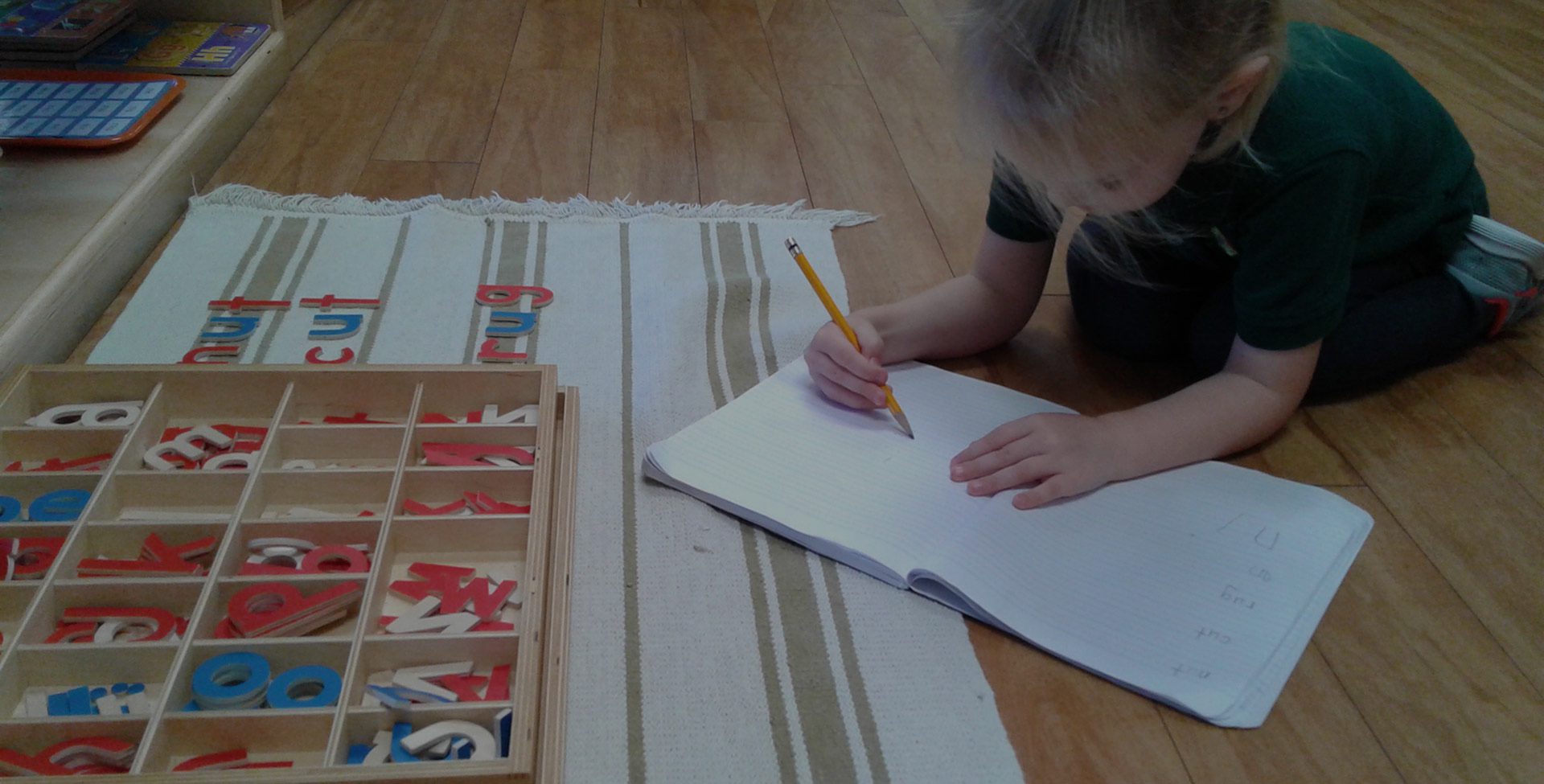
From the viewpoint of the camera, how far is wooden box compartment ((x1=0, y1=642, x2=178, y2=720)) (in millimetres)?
568

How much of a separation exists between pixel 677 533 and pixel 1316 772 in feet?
1.34

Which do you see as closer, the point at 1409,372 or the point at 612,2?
the point at 1409,372

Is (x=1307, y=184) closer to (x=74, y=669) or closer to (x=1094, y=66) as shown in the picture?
(x=1094, y=66)

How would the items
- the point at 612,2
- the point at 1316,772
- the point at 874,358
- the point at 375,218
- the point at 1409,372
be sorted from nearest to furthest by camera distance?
1. the point at 1316,772
2. the point at 874,358
3. the point at 1409,372
4. the point at 375,218
5. the point at 612,2

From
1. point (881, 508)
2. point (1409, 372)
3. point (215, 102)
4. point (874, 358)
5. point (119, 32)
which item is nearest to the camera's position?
point (881, 508)

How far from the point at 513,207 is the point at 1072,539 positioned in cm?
71

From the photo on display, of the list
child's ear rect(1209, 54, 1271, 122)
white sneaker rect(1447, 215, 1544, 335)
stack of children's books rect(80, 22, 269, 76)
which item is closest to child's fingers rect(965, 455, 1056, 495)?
child's ear rect(1209, 54, 1271, 122)

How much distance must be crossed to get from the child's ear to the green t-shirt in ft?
0.25

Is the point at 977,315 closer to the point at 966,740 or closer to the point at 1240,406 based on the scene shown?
the point at 1240,406

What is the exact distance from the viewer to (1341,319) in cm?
89

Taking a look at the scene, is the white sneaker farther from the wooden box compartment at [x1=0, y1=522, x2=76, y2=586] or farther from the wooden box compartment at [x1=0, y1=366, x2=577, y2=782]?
the wooden box compartment at [x1=0, y1=522, x2=76, y2=586]

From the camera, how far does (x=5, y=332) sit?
2.88 ft

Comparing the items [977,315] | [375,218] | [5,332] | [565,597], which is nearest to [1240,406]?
[977,315]

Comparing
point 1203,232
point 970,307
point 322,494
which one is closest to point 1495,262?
point 1203,232
